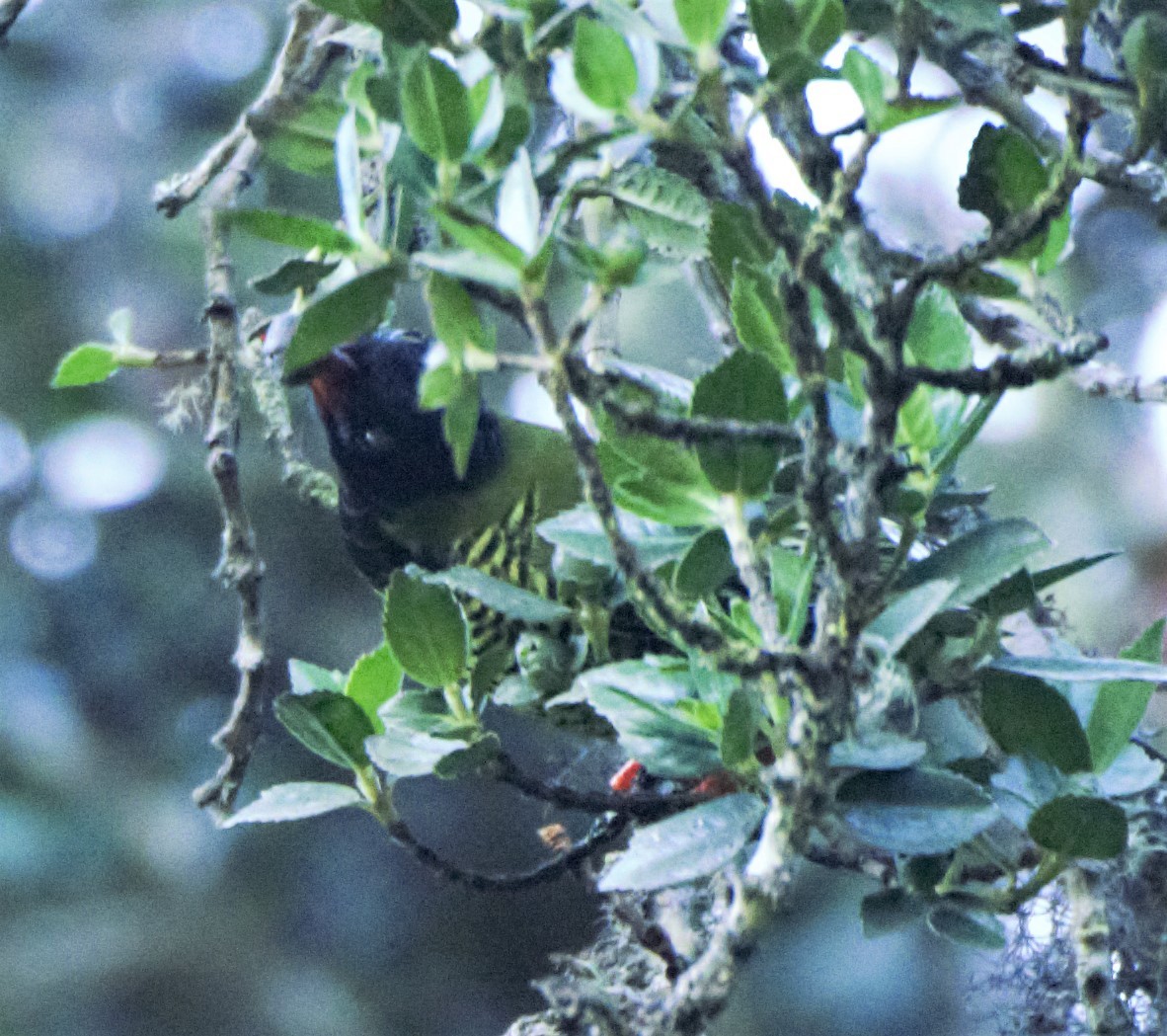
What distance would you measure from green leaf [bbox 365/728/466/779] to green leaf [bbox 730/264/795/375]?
195mm

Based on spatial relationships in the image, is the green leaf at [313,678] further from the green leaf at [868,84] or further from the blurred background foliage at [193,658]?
the blurred background foliage at [193,658]

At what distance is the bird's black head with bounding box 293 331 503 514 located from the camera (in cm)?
87

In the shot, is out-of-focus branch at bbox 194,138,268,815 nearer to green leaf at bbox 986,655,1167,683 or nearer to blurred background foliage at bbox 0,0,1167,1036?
green leaf at bbox 986,655,1167,683

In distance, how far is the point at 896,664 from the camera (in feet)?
1.43

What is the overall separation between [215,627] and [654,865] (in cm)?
155

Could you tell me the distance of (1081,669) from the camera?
1.49 feet

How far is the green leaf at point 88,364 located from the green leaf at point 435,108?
26 cm

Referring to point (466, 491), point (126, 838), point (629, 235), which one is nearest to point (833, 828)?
point (629, 235)

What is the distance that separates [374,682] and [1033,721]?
0.26 m

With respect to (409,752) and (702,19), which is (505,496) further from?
(702,19)

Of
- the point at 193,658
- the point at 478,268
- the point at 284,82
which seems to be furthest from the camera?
the point at 193,658

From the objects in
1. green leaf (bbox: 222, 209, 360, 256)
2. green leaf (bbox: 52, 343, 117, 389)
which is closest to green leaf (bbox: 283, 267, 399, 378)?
green leaf (bbox: 222, 209, 360, 256)

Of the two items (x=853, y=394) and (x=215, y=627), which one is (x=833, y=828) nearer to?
(x=853, y=394)

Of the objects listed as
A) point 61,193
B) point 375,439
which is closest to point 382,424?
point 375,439
